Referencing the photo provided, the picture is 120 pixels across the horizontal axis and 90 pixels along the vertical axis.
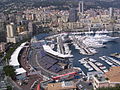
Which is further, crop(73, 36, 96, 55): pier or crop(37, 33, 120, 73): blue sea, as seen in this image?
crop(73, 36, 96, 55): pier

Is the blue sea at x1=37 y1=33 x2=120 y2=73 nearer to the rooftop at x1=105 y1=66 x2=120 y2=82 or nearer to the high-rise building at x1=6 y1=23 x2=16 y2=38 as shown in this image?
the high-rise building at x1=6 y1=23 x2=16 y2=38

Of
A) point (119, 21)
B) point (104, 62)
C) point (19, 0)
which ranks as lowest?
point (104, 62)

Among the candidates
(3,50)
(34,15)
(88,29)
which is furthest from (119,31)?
(3,50)

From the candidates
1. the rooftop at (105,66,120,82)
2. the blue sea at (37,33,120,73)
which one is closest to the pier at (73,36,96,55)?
the blue sea at (37,33,120,73)

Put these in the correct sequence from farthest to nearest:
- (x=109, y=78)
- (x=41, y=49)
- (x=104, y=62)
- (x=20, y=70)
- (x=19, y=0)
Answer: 1. (x=19, y=0)
2. (x=41, y=49)
3. (x=104, y=62)
4. (x=20, y=70)
5. (x=109, y=78)

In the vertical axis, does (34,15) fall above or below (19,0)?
below

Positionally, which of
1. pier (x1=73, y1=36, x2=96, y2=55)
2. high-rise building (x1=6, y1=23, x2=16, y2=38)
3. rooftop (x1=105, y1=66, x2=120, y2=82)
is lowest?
pier (x1=73, y1=36, x2=96, y2=55)

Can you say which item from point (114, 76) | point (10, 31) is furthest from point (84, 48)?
point (114, 76)

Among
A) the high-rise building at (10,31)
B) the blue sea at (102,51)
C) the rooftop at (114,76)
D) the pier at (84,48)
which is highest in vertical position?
the high-rise building at (10,31)

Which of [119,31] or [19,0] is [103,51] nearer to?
[119,31]

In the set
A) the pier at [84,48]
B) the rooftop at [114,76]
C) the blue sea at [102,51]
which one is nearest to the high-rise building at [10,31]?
the blue sea at [102,51]

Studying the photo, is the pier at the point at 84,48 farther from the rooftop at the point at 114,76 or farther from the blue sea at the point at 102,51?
the rooftop at the point at 114,76
